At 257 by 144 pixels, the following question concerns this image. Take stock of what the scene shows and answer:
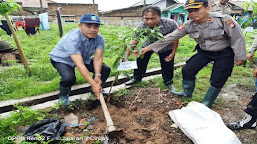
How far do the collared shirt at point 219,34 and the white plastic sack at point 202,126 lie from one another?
3.09 feet

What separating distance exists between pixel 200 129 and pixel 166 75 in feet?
5.39

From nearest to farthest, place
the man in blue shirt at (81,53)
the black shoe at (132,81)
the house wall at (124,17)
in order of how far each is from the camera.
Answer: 1. the man in blue shirt at (81,53)
2. the black shoe at (132,81)
3. the house wall at (124,17)

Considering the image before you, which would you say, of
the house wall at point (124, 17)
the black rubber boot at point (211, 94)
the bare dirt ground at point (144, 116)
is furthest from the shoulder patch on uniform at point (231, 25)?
the house wall at point (124, 17)

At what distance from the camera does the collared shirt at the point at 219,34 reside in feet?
7.39

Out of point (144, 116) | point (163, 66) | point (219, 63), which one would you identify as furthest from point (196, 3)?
point (144, 116)

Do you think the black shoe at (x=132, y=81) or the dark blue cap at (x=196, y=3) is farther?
the black shoe at (x=132, y=81)

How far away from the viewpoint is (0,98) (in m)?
2.92

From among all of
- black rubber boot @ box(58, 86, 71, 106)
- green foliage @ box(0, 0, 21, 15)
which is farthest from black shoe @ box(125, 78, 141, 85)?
green foliage @ box(0, 0, 21, 15)

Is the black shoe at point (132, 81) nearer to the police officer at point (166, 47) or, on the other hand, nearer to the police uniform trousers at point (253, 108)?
the police officer at point (166, 47)

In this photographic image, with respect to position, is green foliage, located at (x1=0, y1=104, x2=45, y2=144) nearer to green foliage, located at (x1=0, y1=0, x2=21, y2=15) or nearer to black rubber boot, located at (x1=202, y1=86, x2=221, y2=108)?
green foliage, located at (x1=0, y1=0, x2=21, y2=15)

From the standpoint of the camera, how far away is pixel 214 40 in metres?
2.42

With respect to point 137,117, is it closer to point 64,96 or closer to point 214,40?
point 64,96

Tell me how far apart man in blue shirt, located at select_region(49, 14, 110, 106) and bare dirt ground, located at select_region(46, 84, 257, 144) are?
1.40 ft

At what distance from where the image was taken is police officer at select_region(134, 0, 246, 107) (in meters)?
2.25
